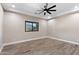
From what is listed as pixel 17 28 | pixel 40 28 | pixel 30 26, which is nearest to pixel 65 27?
pixel 40 28

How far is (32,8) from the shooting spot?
1.98 metres

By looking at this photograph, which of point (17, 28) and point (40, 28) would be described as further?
point (40, 28)

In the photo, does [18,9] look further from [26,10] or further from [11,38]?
[11,38]

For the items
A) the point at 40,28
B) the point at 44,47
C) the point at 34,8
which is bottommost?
the point at 44,47

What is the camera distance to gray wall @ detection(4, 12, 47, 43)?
6.17ft

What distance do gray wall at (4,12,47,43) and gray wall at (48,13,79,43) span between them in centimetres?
22

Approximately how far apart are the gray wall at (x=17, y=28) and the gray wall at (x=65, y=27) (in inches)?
8.5

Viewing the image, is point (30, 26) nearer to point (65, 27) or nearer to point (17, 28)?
point (17, 28)

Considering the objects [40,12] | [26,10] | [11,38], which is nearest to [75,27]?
[40,12]

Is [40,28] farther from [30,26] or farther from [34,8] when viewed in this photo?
[34,8]

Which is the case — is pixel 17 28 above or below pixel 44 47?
above

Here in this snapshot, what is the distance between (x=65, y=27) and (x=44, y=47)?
2.52 ft

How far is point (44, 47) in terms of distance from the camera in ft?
6.63

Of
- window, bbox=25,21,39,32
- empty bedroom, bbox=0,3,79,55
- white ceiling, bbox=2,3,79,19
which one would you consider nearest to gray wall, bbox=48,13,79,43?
empty bedroom, bbox=0,3,79,55
